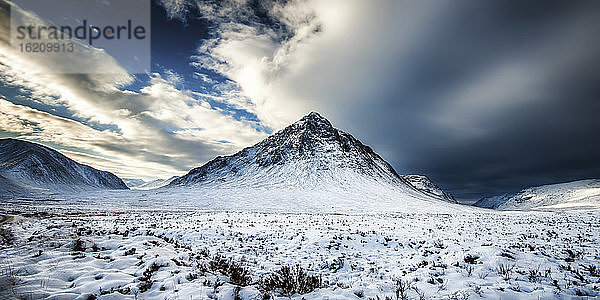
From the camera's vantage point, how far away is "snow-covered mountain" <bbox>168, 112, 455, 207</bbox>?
9875 cm

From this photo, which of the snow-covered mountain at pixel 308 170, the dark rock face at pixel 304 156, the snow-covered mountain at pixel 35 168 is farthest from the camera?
the dark rock face at pixel 304 156

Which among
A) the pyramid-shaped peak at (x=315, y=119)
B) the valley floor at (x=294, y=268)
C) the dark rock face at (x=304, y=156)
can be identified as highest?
the pyramid-shaped peak at (x=315, y=119)

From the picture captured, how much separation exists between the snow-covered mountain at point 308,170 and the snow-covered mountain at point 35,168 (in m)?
70.9

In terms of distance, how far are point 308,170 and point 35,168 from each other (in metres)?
160

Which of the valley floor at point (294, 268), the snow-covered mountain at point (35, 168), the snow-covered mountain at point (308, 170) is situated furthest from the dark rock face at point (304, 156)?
the valley floor at point (294, 268)

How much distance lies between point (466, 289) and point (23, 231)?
2207cm

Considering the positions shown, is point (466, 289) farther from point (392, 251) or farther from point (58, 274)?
point (58, 274)

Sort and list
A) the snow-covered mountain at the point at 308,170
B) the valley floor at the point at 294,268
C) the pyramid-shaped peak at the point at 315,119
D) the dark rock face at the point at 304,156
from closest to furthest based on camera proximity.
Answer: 1. the valley floor at the point at 294,268
2. the snow-covered mountain at the point at 308,170
3. the dark rock face at the point at 304,156
4. the pyramid-shaped peak at the point at 315,119

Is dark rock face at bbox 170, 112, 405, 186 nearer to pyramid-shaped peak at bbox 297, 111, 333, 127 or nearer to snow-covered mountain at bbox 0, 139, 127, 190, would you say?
pyramid-shaped peak at bbox 297, 111, 333, 127

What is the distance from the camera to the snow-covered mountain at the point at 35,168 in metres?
124

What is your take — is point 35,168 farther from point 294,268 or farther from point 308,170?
point 294,268

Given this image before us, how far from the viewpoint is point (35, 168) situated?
137125 mm

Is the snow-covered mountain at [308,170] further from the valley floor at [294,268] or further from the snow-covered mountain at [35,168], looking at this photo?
the snow-covered mountain at [35,168]

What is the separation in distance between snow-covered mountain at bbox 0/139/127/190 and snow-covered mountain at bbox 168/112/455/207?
70.9 m
